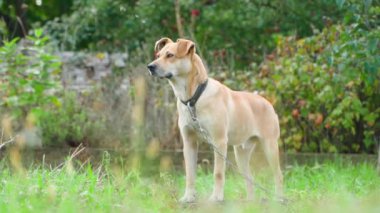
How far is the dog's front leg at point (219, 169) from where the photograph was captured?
722 centimetres

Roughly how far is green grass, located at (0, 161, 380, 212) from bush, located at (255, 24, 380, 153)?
88.1 inches

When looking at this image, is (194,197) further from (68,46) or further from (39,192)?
(68,46)

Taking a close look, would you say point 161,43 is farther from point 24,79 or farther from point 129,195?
point 24,79

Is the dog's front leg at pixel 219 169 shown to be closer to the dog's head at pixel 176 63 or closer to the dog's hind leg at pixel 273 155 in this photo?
the dog's head at pixel 176 63

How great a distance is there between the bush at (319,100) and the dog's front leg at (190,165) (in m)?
3.65

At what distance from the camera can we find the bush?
1113 cm

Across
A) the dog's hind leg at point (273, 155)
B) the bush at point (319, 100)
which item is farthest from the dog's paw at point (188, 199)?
the bush at point (319, 100)

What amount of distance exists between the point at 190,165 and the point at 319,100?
4516mm

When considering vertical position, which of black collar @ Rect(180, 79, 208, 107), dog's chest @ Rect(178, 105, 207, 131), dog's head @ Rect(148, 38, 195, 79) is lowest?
dog's chest @ Rect(178, 105, 207, 131)

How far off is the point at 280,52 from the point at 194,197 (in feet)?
18.7

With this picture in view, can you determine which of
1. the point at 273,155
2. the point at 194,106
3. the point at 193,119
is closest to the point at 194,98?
the point at 194,106

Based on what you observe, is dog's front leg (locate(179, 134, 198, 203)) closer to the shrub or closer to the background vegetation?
the background vegetation

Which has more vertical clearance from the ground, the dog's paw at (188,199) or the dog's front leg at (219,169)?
the dog's front leg at (219,169)

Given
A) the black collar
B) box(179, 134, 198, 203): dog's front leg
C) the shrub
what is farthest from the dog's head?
the shrub
